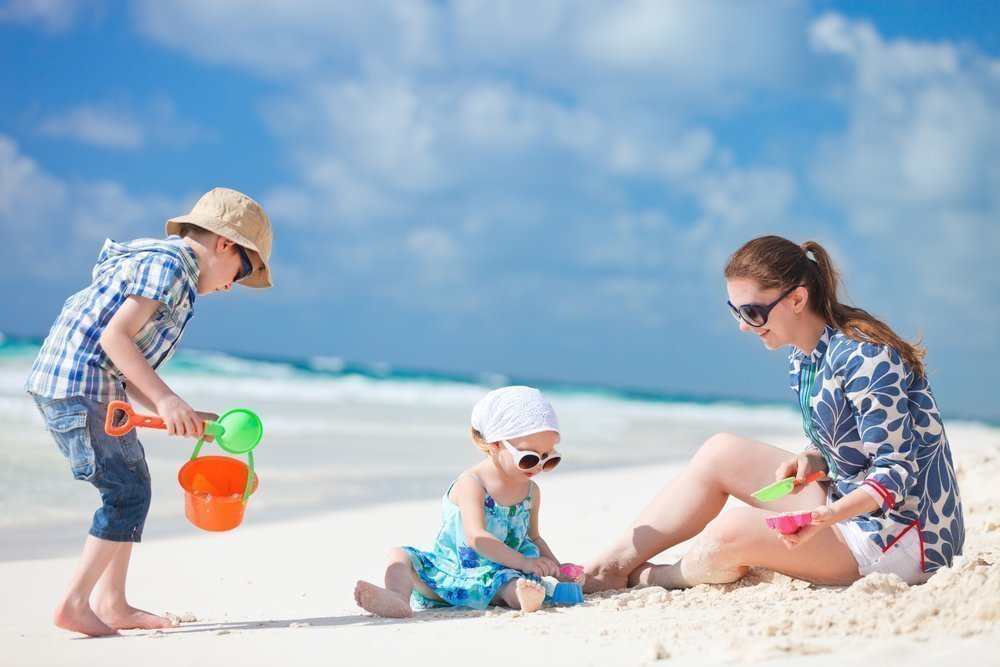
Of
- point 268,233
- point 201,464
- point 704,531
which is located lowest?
point 704,531

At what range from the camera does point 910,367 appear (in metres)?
3.15

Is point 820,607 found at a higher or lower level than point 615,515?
lower

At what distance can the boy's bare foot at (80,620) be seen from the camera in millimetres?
2934

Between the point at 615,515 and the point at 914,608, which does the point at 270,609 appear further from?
the point at 615,515

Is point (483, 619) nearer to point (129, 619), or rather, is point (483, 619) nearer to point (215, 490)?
point (215, 490)

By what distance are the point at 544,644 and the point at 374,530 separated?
2.67 meters

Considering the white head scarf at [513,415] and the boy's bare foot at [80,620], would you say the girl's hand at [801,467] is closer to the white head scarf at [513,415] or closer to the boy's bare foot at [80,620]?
the white head scarf at [513,415]

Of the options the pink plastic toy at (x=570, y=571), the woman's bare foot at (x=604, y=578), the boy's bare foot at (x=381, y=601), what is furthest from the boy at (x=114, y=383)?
the woman's bare foot at (x=604, y=578)

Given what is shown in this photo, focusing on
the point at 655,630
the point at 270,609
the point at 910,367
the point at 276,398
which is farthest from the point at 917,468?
the point at 276,398

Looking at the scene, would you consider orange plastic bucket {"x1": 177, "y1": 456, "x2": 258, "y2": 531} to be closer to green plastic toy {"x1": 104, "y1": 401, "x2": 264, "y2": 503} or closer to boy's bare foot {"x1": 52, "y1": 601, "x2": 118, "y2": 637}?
green plastic toy {"x1": 104, "y1": 401, "x2": 264, "y2": 503}

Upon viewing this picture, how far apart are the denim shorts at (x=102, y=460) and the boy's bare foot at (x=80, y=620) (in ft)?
0.74

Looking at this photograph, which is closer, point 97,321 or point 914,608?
point 914,608

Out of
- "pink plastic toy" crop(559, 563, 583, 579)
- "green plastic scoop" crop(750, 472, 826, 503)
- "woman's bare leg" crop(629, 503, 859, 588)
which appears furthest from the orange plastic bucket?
"green plastic scoop" crop(750, 472, 826, 503)

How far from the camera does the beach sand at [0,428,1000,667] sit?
2.36 m
